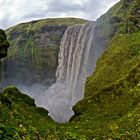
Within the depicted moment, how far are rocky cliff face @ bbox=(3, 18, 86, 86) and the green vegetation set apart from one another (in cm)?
4946

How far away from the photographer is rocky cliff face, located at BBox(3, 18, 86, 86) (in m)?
100

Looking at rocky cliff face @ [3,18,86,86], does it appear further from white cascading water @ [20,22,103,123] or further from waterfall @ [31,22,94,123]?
A: white cascading water @ [20,22,103,123]

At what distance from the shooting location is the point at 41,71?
4040 inches

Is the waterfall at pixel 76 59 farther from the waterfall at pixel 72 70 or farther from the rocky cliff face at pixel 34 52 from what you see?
the rocky cliff face at pixel 34 52

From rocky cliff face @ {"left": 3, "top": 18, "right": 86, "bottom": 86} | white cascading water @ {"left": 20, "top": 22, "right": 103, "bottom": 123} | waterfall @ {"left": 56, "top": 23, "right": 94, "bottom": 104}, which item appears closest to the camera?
white cascading water @ {"left": 20, "top": 22, "right": 103, "bottom": 123}

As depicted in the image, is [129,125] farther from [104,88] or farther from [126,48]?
[126,48]

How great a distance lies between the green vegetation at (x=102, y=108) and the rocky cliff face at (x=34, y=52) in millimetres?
49465

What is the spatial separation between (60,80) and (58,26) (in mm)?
19101

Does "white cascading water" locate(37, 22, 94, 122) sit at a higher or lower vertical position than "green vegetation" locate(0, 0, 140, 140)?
lower

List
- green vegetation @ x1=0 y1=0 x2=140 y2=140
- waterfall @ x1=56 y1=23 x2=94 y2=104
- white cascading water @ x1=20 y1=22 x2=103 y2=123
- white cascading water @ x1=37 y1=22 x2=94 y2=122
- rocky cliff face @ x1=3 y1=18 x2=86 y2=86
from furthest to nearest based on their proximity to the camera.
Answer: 1. rocky cliff face @ x1=3 y1=18 x2=86 y2=86
2. waterfall @ x1=56 y1=23 x2=94 y2=104
3. white cascading water @ x1=20 y1=22 x2=103 y2=123
4. white cascading water @ x1=37 y1=22 x2=94 y2=122
5. green vegetation @ x1=0 y1=0 x2=140 y2=140

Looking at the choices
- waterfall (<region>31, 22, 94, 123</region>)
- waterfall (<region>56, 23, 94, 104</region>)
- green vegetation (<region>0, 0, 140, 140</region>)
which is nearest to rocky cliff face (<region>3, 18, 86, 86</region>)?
waterfall (<region>31, 22, 94, 123</region>)

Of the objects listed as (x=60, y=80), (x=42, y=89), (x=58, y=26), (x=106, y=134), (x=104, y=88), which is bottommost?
(x=42, y=89)

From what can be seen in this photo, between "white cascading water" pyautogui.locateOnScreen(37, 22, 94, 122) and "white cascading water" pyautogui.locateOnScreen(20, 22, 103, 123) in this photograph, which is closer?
"white cascading water" pyautogui.locateOnScreen(37, 22, 94, 122)

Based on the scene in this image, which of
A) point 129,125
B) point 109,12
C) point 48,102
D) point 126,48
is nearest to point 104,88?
point 126,48
